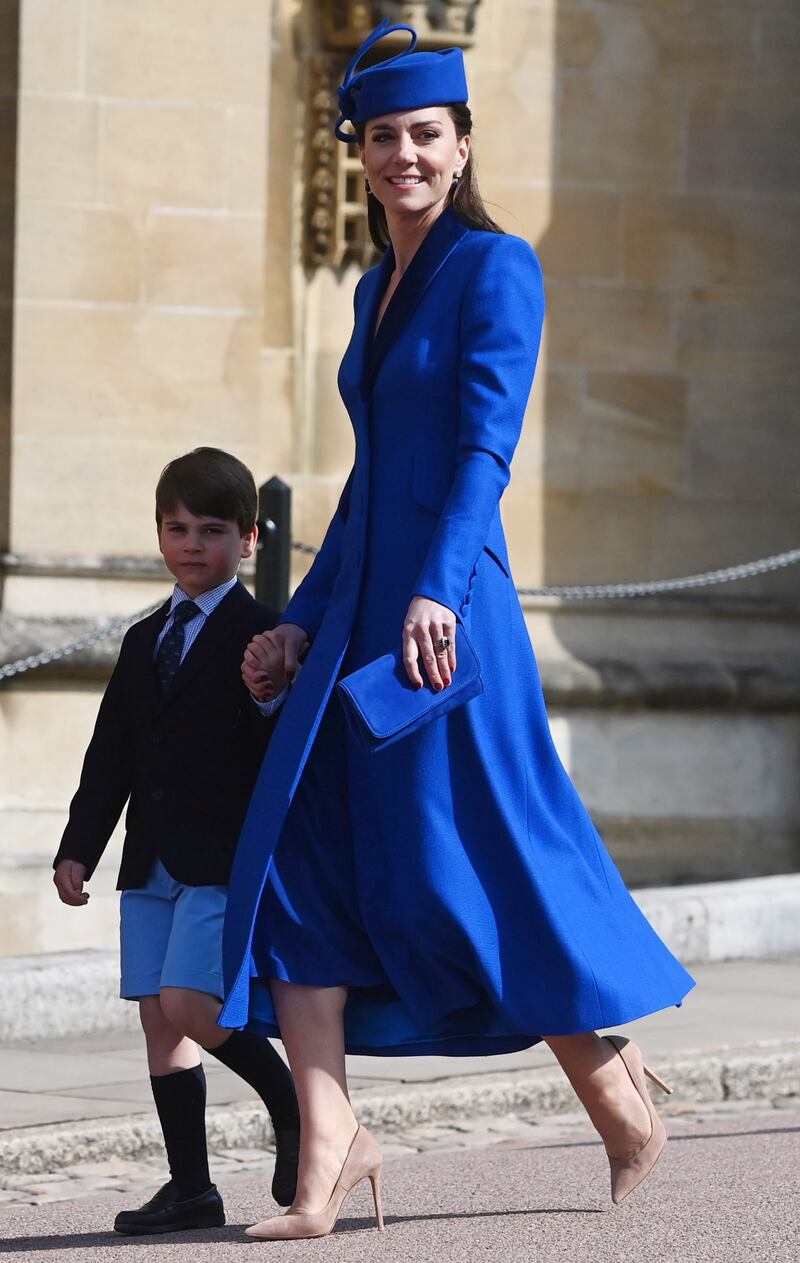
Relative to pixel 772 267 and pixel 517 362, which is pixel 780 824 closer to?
pixel 772 267

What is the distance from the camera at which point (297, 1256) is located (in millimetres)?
3912

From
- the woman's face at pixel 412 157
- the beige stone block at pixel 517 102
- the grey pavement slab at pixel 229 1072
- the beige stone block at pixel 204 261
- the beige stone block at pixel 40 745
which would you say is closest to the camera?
the woman's face at pixel 412 157

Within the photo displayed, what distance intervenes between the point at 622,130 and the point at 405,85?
647 centimetres

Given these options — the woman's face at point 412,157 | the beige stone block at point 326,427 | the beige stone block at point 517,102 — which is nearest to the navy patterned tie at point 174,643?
the woman's face at point 412,157

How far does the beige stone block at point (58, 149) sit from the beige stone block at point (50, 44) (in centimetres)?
6

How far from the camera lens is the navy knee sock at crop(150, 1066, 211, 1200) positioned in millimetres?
4332

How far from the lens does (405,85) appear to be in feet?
13.7

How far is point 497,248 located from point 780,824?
661cm

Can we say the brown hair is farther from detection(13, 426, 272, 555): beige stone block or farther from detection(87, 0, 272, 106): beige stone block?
detection(87, 0, 272, 106): beige stone block

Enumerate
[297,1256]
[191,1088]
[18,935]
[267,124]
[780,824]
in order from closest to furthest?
[297,1256] < [191,1088] < [18,935] < [267,124] < [780,824]

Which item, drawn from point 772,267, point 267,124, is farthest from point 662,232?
point 267,124

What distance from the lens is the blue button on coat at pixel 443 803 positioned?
13.0 ft

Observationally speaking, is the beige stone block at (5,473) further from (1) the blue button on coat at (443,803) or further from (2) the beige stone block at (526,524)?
(1) the blue button on coat at (443,803)

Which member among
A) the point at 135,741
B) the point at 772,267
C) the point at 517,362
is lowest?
the point at 135,741
